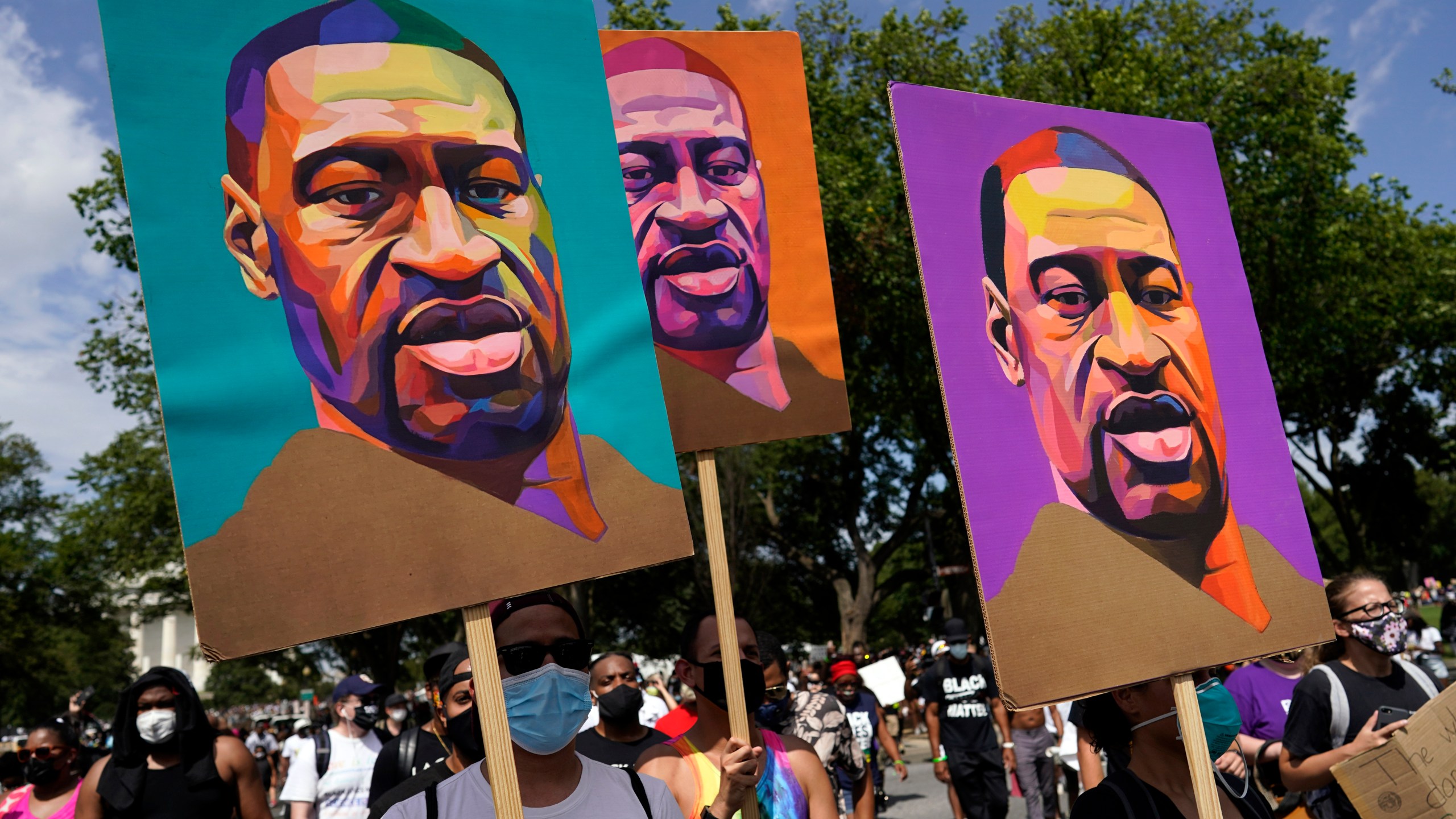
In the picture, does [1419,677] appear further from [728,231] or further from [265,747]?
[265,747]

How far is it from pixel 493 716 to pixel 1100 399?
2.02m

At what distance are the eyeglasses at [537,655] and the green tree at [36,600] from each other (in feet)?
150

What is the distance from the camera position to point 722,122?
166 inches

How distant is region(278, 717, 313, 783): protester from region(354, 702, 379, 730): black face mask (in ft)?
1.44

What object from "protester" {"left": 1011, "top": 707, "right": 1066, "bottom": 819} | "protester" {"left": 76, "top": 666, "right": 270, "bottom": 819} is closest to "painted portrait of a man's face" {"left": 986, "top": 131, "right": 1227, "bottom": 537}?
"protester" {"left": 76, "top": 666, "right": 270, "bottom": 819}

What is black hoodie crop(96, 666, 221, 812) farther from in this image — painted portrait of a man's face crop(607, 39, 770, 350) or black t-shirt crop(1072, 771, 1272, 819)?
black t-shirt crop(1072, 771, 1272, 819)

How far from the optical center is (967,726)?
931 cm

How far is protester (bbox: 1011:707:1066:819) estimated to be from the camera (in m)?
9.62

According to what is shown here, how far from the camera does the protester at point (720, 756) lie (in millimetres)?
3619

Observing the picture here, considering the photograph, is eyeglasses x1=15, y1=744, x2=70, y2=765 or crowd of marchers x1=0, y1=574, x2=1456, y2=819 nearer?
crowd of marchers x1=0, y1=574, x2=1456, y2=819

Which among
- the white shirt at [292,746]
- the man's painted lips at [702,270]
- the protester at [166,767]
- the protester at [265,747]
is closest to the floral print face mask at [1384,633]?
the man's painted lips at [702,270]

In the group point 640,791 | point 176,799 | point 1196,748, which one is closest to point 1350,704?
point 1196,748

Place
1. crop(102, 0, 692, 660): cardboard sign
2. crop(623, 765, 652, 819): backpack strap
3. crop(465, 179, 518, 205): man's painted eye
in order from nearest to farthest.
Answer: crop(102, 0, 692, 660): cardboard sign
crop(623, 765, 652, 819): backpack strap
crop(465, 179, 518, 205): man's painted eye

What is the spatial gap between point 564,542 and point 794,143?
206 centimetres
